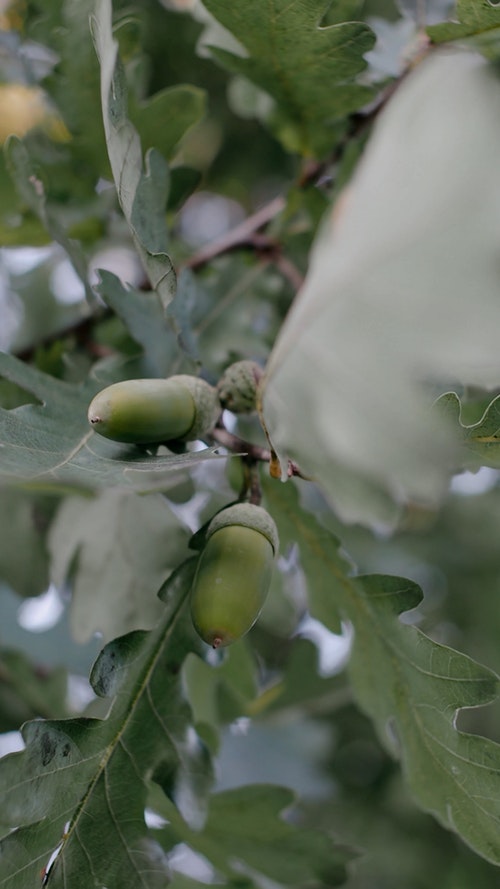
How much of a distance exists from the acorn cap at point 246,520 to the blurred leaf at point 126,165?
19cm

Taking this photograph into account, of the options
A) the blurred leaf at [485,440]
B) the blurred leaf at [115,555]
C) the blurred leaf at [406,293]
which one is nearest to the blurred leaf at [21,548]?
the blurred leaf at [115,555]

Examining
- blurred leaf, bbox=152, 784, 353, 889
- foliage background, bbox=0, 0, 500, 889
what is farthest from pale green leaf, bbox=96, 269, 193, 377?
blurred leaf, bbox=152, 784, 353, 889

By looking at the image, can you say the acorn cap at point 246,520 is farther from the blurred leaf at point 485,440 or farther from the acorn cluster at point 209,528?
the blurred leaf at point 485,440

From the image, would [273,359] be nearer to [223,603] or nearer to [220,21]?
[223,603]

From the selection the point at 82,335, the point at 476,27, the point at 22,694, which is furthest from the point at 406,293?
the point at 22,694

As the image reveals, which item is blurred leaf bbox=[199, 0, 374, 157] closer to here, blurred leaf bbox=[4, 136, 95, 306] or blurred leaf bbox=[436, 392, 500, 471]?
blurred leaf bbox=[4, 136, 95, 306]

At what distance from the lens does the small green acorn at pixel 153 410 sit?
0.74m

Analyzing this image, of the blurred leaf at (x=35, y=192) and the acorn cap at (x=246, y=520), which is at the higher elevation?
the blurred leaf at (x=35, y=192)

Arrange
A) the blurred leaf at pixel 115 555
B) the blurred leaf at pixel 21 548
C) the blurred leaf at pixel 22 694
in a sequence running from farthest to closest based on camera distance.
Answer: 1. the blurred leaf at pixel 22 694
2. the blurred leaf at pixel 21 548
3. the blurred leaf at pixel 115 555

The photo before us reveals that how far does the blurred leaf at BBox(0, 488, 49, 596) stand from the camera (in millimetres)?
1257

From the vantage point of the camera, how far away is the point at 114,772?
795mm

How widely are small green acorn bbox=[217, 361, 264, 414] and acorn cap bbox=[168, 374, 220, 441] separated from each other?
1.4 inches

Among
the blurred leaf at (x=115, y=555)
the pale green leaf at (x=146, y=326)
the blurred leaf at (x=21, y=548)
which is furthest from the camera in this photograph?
the blurred leaf at (x=21, y=548)

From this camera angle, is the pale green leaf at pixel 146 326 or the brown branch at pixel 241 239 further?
the brown branch at pixel 241 239
